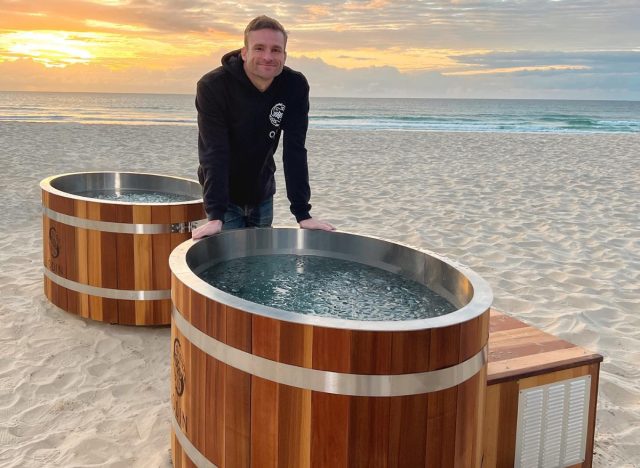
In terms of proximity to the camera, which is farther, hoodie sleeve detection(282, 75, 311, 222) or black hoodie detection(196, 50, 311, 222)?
hoodie sleeve detection(282, 75, 311, 222)

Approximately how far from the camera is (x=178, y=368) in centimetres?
225

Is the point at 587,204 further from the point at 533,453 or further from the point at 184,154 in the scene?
the point at 184,154

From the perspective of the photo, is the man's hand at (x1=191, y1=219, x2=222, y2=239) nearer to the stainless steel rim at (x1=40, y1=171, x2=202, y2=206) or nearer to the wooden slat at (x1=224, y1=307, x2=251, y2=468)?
the wooden slat at (x1=224, y1=307, x2=251, y2=468)

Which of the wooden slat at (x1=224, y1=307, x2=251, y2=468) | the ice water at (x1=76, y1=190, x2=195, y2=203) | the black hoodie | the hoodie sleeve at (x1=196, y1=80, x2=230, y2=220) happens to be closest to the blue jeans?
the black hoodie

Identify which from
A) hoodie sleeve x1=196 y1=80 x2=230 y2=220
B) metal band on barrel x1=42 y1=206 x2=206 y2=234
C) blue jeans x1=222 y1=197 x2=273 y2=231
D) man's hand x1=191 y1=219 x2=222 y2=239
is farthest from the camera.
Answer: metal band on barrel x1=42 y1=206 x2=206 y2=234

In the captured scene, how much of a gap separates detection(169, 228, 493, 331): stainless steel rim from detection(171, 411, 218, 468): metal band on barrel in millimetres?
562

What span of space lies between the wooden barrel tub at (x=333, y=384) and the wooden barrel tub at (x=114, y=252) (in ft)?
6.31

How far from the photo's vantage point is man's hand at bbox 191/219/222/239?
2654mm

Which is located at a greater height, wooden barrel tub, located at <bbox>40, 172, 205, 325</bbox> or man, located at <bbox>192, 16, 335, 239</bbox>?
man, located at <bbox>192, 16, 335, 239</bbox>

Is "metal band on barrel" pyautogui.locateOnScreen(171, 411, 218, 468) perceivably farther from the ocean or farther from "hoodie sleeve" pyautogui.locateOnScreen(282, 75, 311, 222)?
the ocean

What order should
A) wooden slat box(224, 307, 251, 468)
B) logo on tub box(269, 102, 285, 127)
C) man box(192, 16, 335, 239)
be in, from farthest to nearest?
logo on tub box(269, 102, 285, 127), man box(192, 16, 335, 239), wooden slat box(224, 307, 251, 468)

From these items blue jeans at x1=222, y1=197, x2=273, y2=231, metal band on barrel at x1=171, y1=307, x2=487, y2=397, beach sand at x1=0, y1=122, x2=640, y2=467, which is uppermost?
blue jeans at x1=222, y1=197, x2=273, y2=231

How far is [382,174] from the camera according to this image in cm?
1127

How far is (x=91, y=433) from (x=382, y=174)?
884 cm
